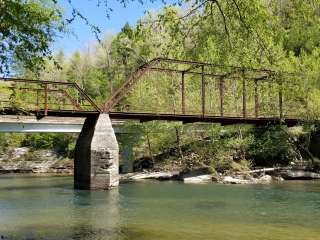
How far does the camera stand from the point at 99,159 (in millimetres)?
31750

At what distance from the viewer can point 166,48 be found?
31.3 feet

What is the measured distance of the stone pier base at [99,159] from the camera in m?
31.5

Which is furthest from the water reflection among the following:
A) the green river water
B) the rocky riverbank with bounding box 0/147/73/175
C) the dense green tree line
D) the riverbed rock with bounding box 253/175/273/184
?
the rocky riverbank with bounding box 0/147/73/175

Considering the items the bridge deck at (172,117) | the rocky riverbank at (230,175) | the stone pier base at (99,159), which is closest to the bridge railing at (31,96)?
the bridge deck at (172,117)

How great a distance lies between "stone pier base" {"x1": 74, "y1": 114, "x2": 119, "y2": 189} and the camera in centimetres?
3145

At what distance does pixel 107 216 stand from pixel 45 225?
2.81m

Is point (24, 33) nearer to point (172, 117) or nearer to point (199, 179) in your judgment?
point (172, 117)

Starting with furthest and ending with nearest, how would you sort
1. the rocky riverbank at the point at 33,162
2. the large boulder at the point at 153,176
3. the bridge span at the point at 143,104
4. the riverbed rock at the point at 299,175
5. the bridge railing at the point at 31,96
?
1. the rocky riverbank at the point at 33,162
2. the large boulder at the point at 153,176
3. the riverbed rock at the point at 299,175
4. the bridge railing at the point at 31,96
5. the bridge span at the point at 143,104

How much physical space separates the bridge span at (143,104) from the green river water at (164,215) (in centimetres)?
370

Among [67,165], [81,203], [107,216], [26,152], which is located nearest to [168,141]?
[67,165]

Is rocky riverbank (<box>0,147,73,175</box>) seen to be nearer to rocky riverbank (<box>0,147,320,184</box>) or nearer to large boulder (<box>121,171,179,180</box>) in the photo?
rocky riverbank (<box>0,147,320,184</box>)

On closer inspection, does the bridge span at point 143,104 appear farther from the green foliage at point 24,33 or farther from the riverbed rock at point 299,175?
the riverbed rock at point 299,175

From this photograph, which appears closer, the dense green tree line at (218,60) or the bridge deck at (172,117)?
the dense green tree line at (218,60)

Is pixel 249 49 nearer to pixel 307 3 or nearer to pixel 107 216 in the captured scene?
pixel 307 3
